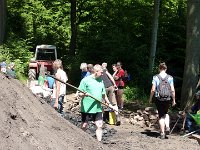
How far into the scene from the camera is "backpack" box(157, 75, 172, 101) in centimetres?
1145

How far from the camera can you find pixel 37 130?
22.7 feet

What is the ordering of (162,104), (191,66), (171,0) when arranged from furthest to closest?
(171,0) → (191,66) → (162,104)

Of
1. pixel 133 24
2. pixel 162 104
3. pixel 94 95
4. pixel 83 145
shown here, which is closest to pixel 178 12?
pixel 133 24

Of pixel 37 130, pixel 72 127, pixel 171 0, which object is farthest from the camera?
pixel 171 0

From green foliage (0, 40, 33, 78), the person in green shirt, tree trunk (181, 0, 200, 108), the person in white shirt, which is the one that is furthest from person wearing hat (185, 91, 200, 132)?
green foliage (0, 40, 33, 78)

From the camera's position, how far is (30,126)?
22.7ft

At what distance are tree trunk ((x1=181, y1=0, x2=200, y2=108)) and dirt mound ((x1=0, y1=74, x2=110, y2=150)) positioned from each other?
9169 mm

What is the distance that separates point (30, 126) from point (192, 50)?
10835 mm

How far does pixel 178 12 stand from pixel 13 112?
1961 cm

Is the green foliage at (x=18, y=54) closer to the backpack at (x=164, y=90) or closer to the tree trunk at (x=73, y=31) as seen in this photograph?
the tree trunk at (x=73, y=31)

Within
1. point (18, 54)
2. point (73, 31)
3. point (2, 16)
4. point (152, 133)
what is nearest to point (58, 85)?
point (152, 133)

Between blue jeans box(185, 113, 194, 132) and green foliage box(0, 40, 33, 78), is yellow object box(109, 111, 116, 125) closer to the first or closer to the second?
blue jeans box(185, 113, 194, 132)

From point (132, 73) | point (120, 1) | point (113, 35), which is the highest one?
point (120, 1)

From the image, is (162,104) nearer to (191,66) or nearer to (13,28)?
(191,66)
